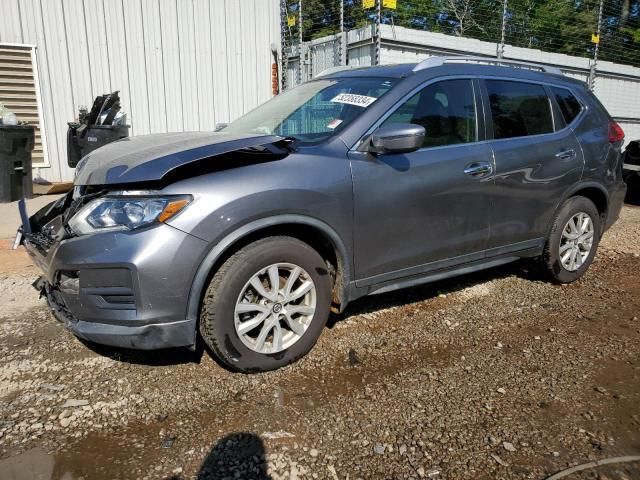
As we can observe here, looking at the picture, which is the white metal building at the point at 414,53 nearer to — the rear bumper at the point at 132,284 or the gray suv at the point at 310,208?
the gray suv at the point at 310,208

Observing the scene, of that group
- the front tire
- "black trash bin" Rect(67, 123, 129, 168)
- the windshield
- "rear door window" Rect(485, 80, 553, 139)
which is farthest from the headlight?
"black trash bin" Rect(67, 123, 129, 168)

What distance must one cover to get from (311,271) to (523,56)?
10407mm

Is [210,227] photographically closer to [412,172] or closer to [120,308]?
[120,308]

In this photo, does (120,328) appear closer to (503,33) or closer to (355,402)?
(355,402)

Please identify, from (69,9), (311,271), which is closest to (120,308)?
(311,271)

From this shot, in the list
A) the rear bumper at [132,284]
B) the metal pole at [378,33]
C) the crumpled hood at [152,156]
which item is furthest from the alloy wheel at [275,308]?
the metal pole at [378,33]

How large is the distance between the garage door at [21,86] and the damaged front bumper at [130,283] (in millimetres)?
7279

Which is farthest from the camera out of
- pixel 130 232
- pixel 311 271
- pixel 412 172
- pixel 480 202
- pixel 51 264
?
pixel 480 202

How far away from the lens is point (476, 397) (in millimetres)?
2809

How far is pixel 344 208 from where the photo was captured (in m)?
3.07

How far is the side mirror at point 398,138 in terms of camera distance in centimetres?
306

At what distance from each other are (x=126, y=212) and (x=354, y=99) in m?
1.69

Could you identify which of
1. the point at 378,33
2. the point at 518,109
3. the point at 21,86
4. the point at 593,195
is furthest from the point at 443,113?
the point at 21,86

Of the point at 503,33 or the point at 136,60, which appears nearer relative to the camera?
the point at 136,60
